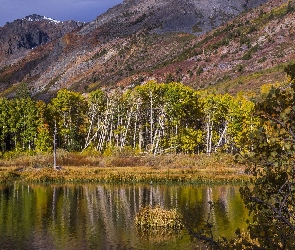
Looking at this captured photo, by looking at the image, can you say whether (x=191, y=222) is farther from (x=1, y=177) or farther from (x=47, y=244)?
(x=1, y=177)

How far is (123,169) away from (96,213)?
24.9 m

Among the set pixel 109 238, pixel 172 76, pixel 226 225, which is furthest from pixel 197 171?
pixel 172 76

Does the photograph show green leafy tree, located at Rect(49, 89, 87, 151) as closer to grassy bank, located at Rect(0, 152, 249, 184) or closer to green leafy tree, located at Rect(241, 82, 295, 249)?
grassy bank, located at Rect(0, 152, 249, 184)

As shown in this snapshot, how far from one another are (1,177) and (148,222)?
31213 mm

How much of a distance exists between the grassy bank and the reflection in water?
418 centimetres

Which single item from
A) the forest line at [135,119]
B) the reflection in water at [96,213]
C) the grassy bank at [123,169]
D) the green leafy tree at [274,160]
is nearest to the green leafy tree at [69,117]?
the forest line at [135,119]

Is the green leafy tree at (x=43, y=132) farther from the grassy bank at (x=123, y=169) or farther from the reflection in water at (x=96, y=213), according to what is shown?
the reflection in water at (x=96, y=213)

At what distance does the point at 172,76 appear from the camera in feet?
476

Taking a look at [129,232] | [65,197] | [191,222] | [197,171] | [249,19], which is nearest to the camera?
[191,222]

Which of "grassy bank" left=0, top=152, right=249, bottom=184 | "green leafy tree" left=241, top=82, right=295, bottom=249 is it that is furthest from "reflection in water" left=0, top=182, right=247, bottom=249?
"green leafy tree" left=241, top=82, right=295, bottom=249

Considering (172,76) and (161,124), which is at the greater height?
(172,76)

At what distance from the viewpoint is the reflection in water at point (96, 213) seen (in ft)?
82.0

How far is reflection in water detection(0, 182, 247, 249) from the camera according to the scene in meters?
25.0

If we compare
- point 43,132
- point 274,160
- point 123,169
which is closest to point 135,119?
point 43,132
